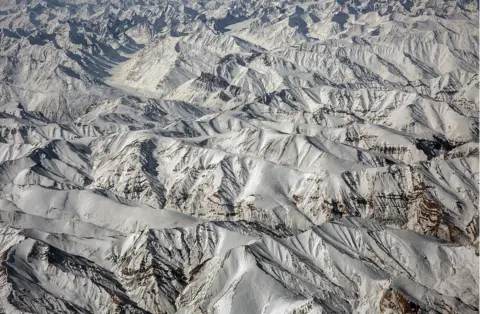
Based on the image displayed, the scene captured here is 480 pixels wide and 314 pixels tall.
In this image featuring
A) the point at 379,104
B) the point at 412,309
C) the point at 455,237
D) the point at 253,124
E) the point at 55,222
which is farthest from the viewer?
the point at 379,104

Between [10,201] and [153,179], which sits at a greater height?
[10,201]

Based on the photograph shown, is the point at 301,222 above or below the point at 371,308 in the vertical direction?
below

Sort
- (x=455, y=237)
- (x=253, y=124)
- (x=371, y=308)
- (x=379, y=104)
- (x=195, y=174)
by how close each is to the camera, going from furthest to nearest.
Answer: (x=379, y=104) → (x=253, y=124) → (x=195, y=174) → (x=455, y=237) → (x=371, y=308)

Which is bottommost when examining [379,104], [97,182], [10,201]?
[379,104]

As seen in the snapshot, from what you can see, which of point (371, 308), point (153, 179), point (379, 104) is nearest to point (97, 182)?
point (153, 179)

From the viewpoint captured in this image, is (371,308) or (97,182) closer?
(371,308)

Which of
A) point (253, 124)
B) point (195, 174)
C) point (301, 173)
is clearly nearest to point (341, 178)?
point (301, 173)

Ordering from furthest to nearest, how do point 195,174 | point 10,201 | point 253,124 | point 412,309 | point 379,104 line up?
point 379,104 < point 253,124 < point 195,174 < point 10,201 < point 412,309

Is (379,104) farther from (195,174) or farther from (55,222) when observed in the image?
(55,222)

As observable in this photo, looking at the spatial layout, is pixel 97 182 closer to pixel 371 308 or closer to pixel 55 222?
pixel 55 222
